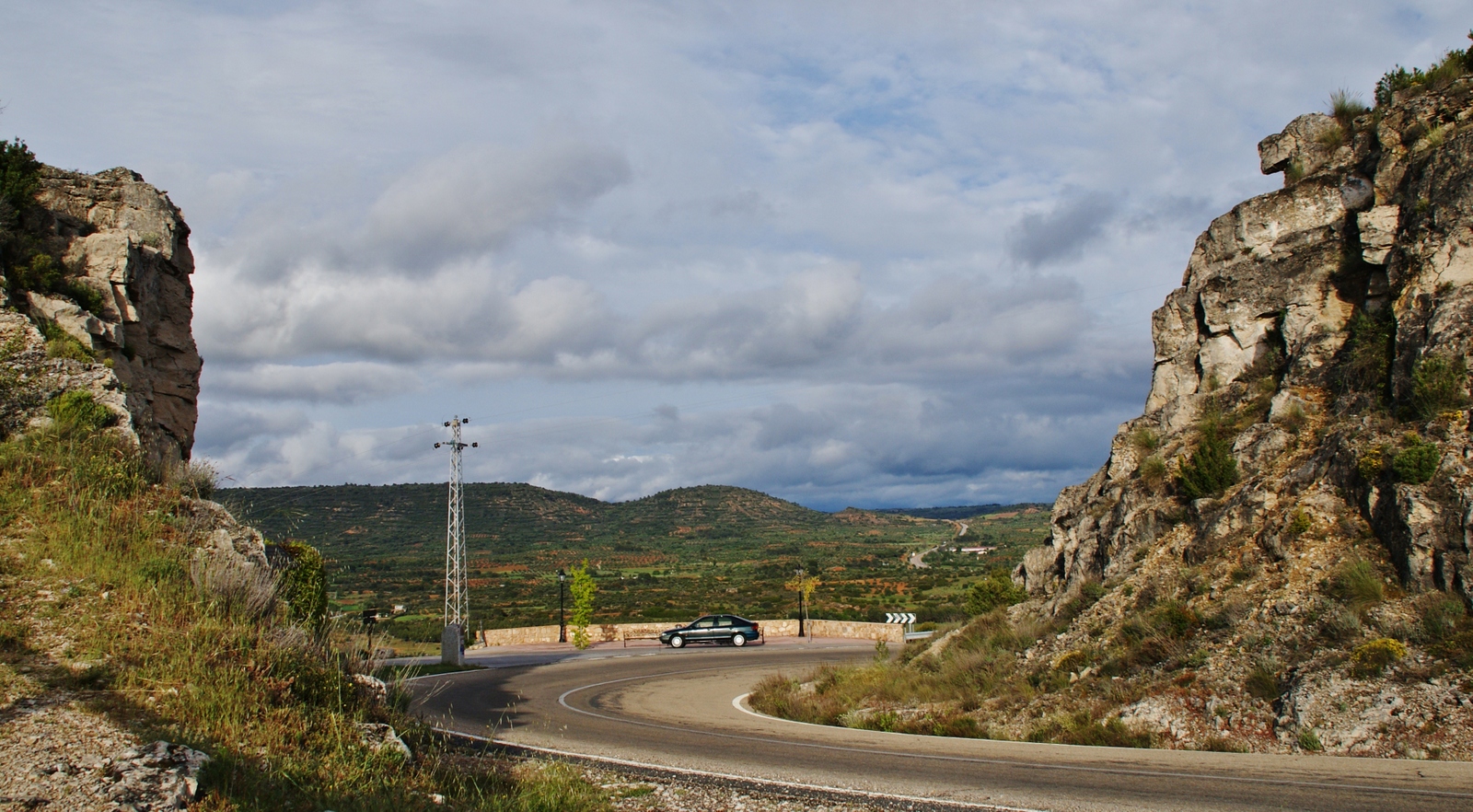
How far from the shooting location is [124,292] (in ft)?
57.7

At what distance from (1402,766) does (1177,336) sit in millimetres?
16638

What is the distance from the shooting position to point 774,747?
1359 cm

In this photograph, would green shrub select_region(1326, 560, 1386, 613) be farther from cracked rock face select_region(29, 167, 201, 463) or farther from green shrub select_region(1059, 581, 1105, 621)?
cracked rock face select_region(29, 167, 201, 463)

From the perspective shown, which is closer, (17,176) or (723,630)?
(17,176)

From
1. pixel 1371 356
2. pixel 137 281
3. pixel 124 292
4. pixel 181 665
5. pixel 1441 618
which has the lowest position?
pixel 1441 618

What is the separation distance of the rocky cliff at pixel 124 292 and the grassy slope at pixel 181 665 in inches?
131

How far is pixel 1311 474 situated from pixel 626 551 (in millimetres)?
123718

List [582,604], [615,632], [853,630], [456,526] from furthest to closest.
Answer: [615,632] → [853,630] → [582,604] → [456,526]

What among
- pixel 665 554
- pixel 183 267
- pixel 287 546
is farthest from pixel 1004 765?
pixel 665 554

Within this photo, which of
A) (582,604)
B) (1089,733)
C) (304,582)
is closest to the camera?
(304,582)

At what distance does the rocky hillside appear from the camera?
40.7 feet

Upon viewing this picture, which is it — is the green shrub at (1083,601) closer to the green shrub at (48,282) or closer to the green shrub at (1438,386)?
the green shrub at (1438,386)

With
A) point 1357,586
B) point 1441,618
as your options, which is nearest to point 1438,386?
point 1357,586

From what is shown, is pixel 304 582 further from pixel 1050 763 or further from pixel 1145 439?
pixel 1145 439
